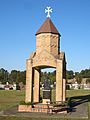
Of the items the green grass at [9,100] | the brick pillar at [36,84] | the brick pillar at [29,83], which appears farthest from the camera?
the brick pillar at [36,84]

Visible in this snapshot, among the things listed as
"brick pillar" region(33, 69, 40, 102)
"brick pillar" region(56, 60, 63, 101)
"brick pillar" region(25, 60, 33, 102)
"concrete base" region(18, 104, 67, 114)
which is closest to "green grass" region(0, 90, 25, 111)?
"brick pillar" region(25, 60, 33, 102)

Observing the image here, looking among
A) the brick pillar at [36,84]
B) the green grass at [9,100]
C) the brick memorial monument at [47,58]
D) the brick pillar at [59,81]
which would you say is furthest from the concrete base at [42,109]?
the brick pillar at [36,84]

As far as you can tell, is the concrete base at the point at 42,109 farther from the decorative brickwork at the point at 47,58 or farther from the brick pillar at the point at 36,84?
the brick pillar at the point at 36,84

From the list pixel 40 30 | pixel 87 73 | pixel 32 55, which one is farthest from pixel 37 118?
pixel 87 73

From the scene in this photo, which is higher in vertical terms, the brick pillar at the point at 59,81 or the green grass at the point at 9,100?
the brick pillar at the point at 59,81

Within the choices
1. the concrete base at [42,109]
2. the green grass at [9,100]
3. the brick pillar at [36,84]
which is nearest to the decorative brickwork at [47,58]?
the brick pillar at [36,84]

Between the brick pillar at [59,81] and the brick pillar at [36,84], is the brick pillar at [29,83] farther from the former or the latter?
the brick pillar at [36,84]

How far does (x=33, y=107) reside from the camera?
2459 centimetres

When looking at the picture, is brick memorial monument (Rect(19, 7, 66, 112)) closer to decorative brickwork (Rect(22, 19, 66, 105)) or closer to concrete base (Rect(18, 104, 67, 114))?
decorative brickwork (Rect(22, 19, 66, 105))

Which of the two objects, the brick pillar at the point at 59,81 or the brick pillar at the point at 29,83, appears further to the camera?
the brick pillar at the point at 29,83

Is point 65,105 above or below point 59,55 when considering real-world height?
below

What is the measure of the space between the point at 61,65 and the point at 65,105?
3.92 meters

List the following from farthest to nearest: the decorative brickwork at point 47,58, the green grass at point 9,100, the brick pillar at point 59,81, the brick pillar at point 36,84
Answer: the brick pillar at point 36,84 < the green grass at point 9,100 < the decorative brickwork at point 47,58 < the brick pillar at point 59,81

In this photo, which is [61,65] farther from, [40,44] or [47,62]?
[40,44]
